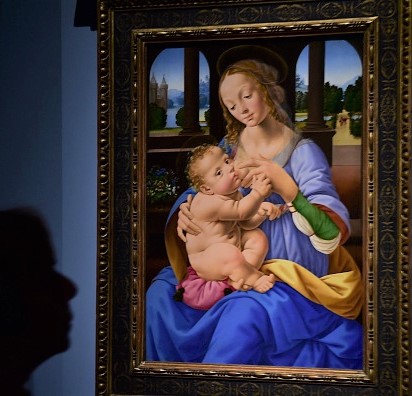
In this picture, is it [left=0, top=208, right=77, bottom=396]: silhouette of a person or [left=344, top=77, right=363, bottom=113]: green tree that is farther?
[left=0, top=208, right=77, bottom=396]: silhouette of a person

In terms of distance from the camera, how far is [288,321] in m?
1.40

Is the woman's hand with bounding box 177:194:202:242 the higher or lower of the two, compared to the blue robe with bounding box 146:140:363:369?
higher

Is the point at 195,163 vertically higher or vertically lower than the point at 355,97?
lower

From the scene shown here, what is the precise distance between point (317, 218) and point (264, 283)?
0.59ft

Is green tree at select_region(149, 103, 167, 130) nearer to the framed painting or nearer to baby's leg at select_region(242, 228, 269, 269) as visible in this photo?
the framed painting

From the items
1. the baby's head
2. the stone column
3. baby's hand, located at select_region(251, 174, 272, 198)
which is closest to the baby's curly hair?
the baby's head

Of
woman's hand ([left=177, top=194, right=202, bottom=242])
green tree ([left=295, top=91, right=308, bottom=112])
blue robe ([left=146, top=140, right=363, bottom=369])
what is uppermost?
green tree ([left=295, top=91, right=308, bottom=112])

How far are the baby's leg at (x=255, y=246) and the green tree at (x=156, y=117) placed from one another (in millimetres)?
302

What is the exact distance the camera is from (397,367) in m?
1.36

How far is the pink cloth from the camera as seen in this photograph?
142cm

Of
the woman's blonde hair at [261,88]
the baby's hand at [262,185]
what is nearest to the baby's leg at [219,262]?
the baby's hand at [262,185]

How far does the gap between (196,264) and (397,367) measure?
0.47m

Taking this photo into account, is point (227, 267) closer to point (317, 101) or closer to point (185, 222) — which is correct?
point (185, 222)

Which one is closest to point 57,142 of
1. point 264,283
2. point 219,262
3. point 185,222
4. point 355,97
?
point 185,222
